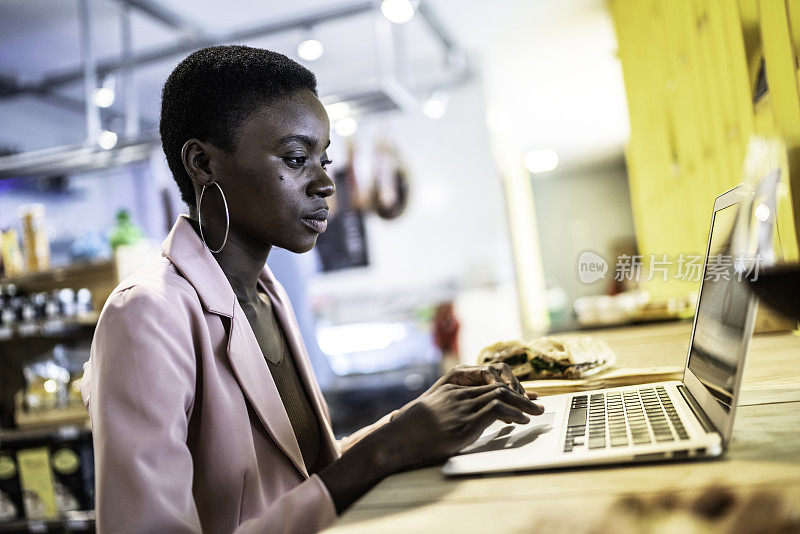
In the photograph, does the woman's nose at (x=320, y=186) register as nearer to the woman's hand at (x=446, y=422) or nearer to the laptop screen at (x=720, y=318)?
the woman's hand at (x=446, y=422)

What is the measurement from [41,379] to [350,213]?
3195 mm

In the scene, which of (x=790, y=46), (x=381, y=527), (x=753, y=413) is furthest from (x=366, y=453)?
(x=790, y=46)

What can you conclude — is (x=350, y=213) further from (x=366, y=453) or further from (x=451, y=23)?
(x=366, y=453)

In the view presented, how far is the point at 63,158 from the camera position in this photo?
4.28m

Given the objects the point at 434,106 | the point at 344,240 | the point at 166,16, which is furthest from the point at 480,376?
the point at 344,240

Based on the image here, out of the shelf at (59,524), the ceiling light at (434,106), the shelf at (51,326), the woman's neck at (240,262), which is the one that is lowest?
the shelf at (59,524)

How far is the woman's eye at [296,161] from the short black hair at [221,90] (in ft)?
0.35

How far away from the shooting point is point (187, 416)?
1.10m

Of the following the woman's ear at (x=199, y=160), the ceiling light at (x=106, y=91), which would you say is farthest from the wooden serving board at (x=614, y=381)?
the ceiling light at (x=106, y=91)

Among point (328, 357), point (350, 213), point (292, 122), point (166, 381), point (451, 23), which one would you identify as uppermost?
point (451, 23)

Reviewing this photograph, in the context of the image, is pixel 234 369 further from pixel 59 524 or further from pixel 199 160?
pixel 59 524

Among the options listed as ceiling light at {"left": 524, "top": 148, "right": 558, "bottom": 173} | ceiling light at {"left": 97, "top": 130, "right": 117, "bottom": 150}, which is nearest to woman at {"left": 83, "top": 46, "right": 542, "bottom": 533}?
ceiling light at {"left": 97, "top": 130, "right": 117, "bottom": 150}

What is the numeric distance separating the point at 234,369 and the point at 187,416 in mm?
111

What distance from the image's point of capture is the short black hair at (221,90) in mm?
1286
